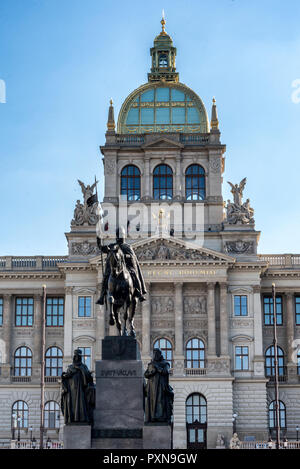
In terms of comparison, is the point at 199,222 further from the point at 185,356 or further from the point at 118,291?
the point at 118,291

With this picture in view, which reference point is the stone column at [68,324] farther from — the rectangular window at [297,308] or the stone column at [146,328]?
the rectangular window at [297,308]

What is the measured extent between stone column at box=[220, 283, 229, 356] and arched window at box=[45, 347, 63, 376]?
46.9ft

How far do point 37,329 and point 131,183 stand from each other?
15.6 m

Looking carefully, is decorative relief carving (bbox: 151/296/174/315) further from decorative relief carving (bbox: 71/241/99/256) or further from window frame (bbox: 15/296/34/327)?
window frame (bbox: 15/296/34/327)

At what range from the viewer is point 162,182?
266 ft

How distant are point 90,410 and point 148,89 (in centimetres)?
5961

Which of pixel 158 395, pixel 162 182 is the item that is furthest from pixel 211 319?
pixel 158 395

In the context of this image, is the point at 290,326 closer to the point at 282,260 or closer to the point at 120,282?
the point at 282,260

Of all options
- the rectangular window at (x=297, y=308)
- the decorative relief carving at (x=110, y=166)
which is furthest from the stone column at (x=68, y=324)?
the rectangular window at (x=297, y=308)

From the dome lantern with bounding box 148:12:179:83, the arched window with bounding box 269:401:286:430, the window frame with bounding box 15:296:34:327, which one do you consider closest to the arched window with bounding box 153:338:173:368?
the arched window with bounding box 269:401:286:430

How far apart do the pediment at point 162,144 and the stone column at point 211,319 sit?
14.4 m

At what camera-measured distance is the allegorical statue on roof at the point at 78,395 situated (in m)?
27.5

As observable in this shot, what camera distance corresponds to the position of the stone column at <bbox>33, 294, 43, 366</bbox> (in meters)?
76.4
